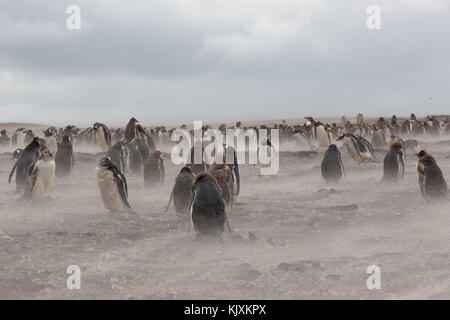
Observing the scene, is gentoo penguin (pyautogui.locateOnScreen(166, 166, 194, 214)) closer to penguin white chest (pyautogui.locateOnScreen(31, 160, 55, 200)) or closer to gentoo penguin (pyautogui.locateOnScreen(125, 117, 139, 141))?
penguin white chest (pyautogui.locateOnScreen(31, 160, 55, 200))

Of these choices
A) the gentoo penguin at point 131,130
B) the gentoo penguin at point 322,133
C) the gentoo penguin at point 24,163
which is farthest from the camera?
the gentoo penguin at point 322,133

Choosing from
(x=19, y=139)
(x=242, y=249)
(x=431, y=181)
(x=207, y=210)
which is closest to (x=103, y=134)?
(x=19, y=139)

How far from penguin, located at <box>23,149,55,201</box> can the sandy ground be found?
0.25 metres

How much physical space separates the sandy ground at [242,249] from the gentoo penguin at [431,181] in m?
0.28

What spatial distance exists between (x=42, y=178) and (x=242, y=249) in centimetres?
491

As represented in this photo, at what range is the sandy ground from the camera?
187 inches

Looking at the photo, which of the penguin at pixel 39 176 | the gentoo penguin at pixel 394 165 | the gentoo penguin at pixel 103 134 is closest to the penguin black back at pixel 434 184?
the gentoo penguin at pixel 394 165

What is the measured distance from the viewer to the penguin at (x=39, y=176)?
9.02 metres

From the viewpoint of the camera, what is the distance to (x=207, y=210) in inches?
255

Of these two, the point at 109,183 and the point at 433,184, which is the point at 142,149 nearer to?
the point at 109,183

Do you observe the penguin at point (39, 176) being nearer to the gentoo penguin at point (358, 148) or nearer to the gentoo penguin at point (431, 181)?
the gentoo penguin at point (431, 181)

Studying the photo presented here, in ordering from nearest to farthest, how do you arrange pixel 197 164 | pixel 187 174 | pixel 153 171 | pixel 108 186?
pixel 108 186 < pixel 187 174 < pixel 197 164 < pixel 153 171

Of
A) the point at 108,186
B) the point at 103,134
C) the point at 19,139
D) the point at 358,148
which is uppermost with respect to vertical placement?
the point at 19,139
